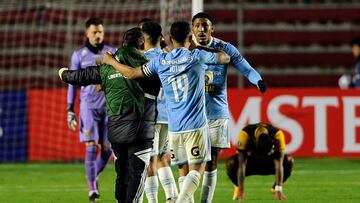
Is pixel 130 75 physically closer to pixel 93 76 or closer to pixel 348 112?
pixel 93 76

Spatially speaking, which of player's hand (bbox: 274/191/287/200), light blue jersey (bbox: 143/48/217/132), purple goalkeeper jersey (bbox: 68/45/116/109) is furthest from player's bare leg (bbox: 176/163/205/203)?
purple goalkeeper jersey (bbox: 68/45/116/109)

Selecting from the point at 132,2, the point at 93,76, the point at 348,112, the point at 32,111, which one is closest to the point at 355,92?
the point at 348,112

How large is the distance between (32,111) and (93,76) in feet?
27.3

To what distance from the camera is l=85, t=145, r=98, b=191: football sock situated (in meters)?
11.3

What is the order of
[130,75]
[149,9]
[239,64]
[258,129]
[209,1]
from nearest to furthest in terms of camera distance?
[130,75]
[239,64]
[258,129]
[149,9]
[209,1]

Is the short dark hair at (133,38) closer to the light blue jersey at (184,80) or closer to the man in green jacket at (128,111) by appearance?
the man in green jacket at (128,111)

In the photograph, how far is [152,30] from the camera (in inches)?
363

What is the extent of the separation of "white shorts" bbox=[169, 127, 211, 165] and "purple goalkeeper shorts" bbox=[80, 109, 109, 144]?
3.21m

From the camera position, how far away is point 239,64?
9328 millimetres

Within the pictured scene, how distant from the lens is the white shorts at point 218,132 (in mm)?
9703

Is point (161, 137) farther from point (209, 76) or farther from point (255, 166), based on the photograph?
point (255, 166)

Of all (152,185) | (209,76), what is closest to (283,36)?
(209,76)

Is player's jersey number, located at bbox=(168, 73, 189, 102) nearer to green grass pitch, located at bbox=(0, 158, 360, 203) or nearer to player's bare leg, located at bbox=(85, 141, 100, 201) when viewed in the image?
green grass pitch, located at bbox=(0, 158, 360, 203)

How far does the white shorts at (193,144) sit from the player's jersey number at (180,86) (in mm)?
287
